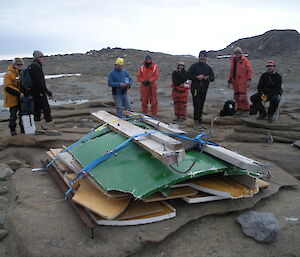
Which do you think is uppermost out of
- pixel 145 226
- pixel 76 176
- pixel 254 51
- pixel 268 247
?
pixel 254 51

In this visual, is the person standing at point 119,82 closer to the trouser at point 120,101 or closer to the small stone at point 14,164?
the trouser at point 120,101

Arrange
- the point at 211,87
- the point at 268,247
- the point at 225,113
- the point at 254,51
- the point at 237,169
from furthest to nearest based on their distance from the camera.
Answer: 1. the point at 254,51
2. the point at 211,87
3. the point at 225,113
4. the point at 237,169
5. the point at 268,247

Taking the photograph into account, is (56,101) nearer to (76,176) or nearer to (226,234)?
(76,176)

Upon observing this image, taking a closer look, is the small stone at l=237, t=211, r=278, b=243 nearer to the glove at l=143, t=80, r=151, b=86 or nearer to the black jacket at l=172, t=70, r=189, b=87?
the black jacket at l=172, t=70, r=189, b=87

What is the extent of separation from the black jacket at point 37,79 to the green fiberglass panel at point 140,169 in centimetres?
251

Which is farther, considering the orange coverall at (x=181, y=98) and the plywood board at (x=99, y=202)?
the orange coverall at (x=181, y=98)

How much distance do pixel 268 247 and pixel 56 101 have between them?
10.8 m

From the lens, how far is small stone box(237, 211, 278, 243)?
117 inches

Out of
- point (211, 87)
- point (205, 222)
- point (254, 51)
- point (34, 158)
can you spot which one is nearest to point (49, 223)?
point (205, 222)

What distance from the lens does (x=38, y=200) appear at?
12.3 ft

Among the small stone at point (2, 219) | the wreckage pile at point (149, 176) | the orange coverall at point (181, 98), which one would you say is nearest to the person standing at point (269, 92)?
the orange coverall at point (181, 98)

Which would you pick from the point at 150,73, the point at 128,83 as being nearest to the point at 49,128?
the point at 128,83

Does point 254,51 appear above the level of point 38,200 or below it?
above

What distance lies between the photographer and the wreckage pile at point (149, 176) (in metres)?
3.05
